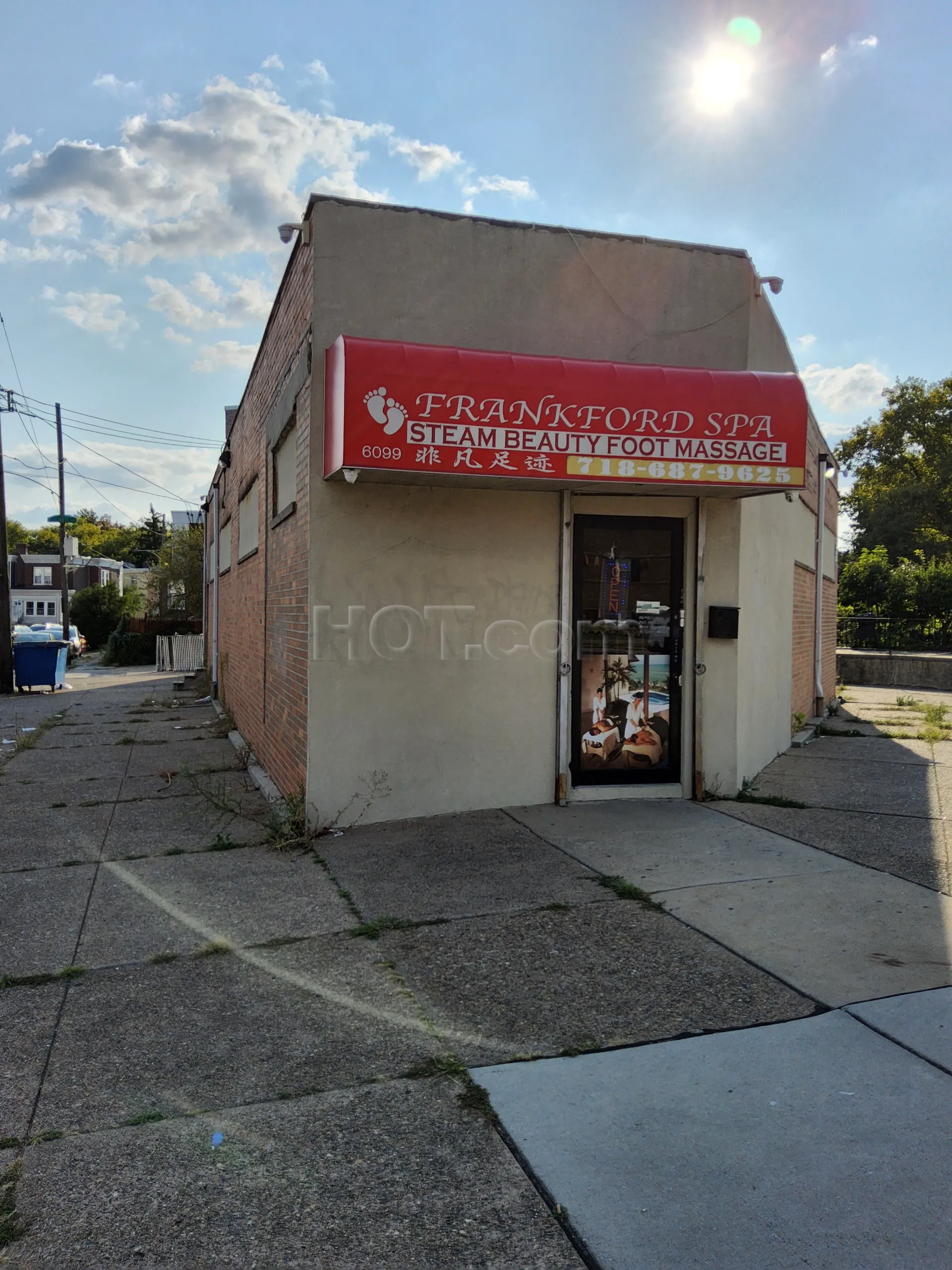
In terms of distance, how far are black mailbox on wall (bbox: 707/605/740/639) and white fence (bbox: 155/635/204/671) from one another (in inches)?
794

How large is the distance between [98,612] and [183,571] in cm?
1380

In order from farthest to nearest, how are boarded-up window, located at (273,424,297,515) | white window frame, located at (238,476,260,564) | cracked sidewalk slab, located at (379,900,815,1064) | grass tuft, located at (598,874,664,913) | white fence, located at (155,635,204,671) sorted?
white fence, located at (155,635,204,671) < white window frame, located at (238,476,260,564) < boarded-up window, located at (273,424,297,515) < grass tuft, located at (598,874,664,913) < cracked sidewalk slab, located at (379,900,815,1064)

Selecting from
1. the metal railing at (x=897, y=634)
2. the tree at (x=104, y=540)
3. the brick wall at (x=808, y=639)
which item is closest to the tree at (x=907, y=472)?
the metal railing at (x=897, y=634)

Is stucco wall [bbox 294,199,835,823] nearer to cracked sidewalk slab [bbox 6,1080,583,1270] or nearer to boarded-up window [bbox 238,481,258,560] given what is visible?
cracked sidewalk slab [bbox 6,1080,583,1270]

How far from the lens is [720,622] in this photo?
732 cm

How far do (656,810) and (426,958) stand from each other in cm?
321

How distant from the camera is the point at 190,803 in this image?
25.7 feet

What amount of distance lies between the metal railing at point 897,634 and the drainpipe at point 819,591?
9531mm

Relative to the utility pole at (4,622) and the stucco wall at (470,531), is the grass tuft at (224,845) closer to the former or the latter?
the stucco wall at (470,531)

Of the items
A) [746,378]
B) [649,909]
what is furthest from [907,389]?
[649,909]

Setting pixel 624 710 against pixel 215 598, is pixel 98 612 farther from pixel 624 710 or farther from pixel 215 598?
pixel 624 710

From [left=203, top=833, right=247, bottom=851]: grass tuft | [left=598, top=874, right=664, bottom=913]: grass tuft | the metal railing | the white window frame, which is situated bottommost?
[left=203, top=833, right=247, bottom=851]: grass tuft

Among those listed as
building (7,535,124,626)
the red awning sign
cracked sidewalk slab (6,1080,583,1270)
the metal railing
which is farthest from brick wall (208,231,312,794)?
building (7,535,124,626)

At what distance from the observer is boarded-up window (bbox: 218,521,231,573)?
48.2ft
